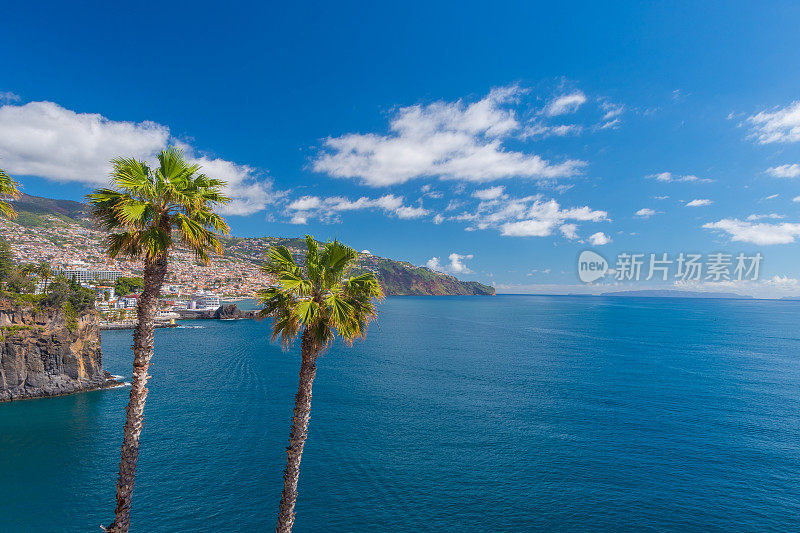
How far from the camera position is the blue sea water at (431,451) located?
1054 inches

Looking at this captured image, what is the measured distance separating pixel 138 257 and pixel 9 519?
28.1m

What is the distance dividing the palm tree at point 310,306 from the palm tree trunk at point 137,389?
2909 mm

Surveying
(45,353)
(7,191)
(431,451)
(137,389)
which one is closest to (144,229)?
(137,389)

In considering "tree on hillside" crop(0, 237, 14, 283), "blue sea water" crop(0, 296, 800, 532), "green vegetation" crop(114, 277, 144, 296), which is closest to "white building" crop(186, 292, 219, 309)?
"green vegetation" crop(114, 277, 144, 296)

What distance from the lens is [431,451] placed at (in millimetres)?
36312

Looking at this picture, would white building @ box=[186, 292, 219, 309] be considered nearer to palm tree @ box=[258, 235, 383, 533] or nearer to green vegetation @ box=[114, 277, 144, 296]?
green vegetation @ box=[114, 277, 144, 296]

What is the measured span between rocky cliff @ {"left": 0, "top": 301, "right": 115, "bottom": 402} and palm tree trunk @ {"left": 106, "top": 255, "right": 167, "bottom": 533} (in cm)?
5138

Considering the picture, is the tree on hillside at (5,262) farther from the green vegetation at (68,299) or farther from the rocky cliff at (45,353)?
the rocky cliff at (45,353)

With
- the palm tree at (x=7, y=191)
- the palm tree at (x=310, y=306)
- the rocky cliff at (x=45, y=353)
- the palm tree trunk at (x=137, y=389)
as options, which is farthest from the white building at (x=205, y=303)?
the palm tree at (x=310, y=306)

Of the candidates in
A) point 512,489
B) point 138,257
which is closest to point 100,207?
point 138,257

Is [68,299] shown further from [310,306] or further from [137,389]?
[310,306]

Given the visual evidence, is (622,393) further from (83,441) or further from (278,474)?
(83,441)

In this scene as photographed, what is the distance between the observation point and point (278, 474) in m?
31.4

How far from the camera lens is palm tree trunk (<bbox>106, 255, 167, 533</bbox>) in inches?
413
